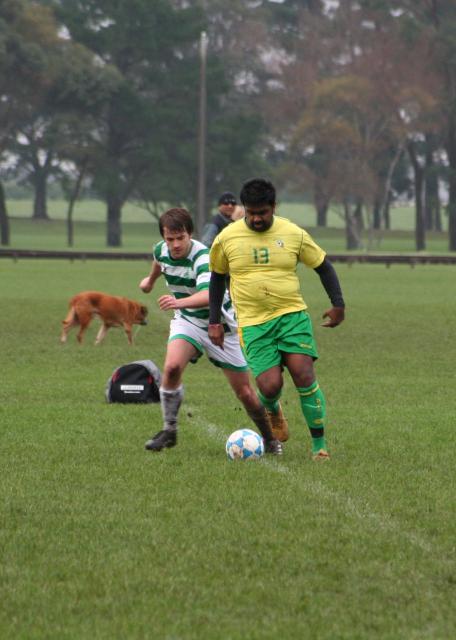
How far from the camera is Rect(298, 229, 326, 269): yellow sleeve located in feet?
30.0

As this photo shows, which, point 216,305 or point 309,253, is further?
point 216,305

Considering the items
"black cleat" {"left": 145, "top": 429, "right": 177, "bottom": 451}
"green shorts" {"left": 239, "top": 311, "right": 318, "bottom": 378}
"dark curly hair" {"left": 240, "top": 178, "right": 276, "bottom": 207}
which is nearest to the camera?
"dark curly hair" {"left": 240, "top": 178, "right": 276, "bottom": 207}

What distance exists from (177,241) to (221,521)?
2.79 m

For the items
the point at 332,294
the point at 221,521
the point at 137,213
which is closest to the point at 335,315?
the point at 332,294

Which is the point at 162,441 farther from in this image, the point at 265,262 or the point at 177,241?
the point at 265,262

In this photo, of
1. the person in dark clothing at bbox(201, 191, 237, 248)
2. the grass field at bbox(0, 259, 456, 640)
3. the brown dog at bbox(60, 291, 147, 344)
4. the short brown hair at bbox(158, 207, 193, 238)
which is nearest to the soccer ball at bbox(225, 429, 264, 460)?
the grass field at bbox(0, 259, 456, 640)

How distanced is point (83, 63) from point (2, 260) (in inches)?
935

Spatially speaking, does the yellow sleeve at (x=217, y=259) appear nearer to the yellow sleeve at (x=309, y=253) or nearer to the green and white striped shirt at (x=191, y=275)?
the green and white striped shirt at (x=191, y=275)

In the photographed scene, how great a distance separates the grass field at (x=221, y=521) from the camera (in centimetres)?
548

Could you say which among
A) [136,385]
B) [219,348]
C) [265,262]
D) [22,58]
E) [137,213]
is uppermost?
[22,58]

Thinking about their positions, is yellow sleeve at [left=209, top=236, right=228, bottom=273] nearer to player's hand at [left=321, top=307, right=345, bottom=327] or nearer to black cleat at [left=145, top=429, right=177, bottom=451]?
player's hand at [left=321, top=307, right=345, bottom=327]

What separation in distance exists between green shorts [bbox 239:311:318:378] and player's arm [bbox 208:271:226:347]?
0.20 metres

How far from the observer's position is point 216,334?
932 cm

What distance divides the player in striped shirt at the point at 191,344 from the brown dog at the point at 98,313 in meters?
10.7
